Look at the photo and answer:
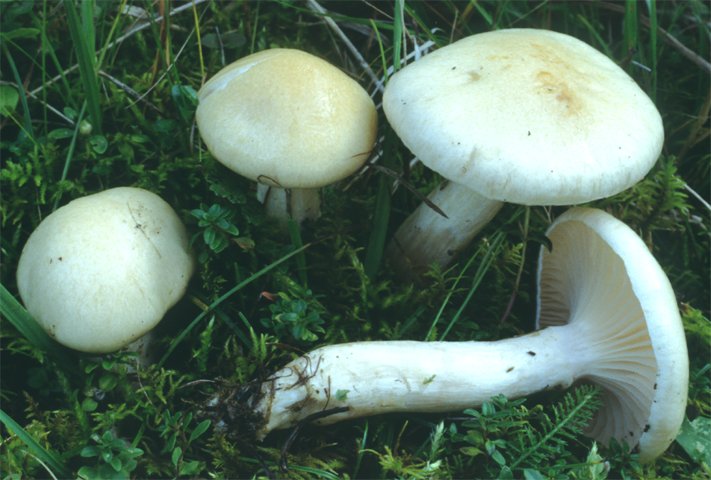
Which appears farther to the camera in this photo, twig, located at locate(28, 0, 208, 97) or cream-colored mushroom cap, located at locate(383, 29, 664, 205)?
twig, located at locate(28, 0, 208, 97)

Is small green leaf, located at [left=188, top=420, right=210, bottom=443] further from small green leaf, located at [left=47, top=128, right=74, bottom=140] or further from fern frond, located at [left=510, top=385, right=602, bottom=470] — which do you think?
small green leaf, located at [left=47, top=128, right=74, bottom=140]

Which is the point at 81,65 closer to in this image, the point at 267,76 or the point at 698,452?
the point at 267,76

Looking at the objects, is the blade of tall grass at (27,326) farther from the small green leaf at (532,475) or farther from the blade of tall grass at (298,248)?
the small green leaf at (532,475)

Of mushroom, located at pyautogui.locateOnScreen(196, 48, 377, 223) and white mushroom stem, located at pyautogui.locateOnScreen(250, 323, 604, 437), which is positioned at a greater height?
mushroom, located at pyautogui.locateOnScreen(196, 48, 377, 223)

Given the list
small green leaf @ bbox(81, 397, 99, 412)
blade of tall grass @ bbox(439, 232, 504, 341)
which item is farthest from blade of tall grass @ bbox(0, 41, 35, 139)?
blade of tall grass @ bbox(439, 232, 504, 341)

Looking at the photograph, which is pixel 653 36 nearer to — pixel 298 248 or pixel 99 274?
pixel 298 248

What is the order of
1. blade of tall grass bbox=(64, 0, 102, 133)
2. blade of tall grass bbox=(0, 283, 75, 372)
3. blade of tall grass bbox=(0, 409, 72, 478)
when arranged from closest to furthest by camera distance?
blade of tall grass bbox=(0, 409, 72, 478), blade of tall grass bbox=(0, 283, 75, 372), blade of tall grass bbox=(64, 0, 102, 133)

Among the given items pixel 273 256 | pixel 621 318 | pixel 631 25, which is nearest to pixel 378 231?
pixel 273 256

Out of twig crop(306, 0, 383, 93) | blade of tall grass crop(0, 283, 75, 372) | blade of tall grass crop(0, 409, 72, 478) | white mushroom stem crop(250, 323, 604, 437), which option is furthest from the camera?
twig crop(306, 0, 383, 93)
